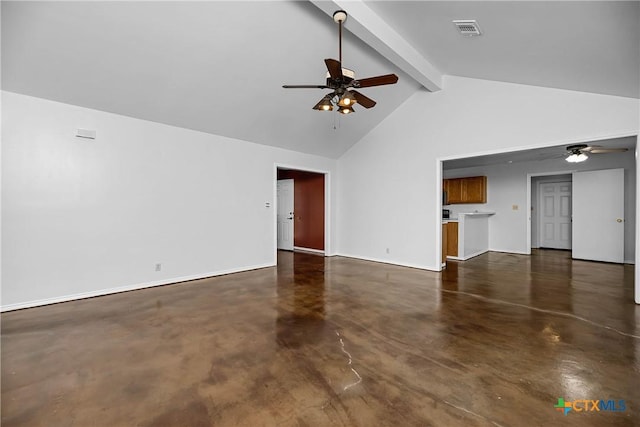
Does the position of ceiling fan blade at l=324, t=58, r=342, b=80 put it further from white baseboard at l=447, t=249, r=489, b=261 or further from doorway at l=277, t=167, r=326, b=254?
white baseboard at l=447, t=249, r=489, b=261

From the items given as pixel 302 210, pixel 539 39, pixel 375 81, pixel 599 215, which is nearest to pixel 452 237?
pixel 599 215

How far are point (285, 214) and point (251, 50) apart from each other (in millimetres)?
5397

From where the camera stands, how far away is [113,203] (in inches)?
160

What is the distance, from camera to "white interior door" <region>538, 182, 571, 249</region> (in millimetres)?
7930

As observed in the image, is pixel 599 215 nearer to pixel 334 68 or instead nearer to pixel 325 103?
pixel 325 103

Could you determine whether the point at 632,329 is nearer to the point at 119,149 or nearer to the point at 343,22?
the point at 343,22

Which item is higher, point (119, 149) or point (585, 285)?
point (119, 149)

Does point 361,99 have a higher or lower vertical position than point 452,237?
higher

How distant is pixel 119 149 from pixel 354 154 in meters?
4.67

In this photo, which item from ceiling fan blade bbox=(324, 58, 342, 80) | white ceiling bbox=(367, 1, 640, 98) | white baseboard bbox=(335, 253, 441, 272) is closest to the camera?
white ceiling bbox=(367, 1, 640, 98)

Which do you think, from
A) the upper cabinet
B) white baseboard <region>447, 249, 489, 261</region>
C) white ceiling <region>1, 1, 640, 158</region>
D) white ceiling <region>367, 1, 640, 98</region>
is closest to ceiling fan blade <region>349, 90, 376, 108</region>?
white ceiling <region>1, 1, 640, 158</region>

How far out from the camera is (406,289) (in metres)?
4.23

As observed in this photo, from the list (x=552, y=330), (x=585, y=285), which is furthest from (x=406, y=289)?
(x=585, y=285)

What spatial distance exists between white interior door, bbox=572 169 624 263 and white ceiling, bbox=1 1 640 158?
3.85 metres
